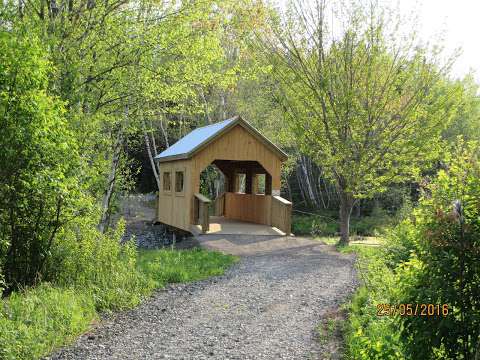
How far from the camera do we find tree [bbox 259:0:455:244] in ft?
48.5

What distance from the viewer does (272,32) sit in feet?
A: 53.3

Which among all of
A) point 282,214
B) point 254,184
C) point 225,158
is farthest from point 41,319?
point 254,184

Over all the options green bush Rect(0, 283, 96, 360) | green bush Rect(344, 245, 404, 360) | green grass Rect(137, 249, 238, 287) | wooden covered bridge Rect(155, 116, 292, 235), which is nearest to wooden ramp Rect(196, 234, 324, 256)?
wooden covered bridge Rect(155, 116, 292, 235)

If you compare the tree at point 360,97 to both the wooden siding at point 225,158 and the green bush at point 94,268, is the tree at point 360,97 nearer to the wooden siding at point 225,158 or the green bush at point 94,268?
the wooden siding at point 225,158

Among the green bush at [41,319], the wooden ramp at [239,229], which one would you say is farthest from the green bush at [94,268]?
the wooden ramp at [239,229]

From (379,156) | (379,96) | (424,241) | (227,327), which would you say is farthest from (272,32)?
(424,241)

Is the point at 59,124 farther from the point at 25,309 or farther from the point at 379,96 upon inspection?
the point at 379,96

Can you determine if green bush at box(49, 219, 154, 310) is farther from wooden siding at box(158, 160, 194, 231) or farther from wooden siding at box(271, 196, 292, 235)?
wooden siding at box(158, 160, 194, 231)

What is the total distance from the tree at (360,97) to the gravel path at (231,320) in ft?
19.2

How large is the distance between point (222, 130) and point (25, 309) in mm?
10564

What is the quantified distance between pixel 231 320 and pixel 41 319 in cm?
227

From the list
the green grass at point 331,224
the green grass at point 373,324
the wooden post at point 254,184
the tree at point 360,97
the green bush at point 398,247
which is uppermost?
the tree at point 360,97

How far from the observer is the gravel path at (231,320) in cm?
540

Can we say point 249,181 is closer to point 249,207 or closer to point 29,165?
point 249,207
